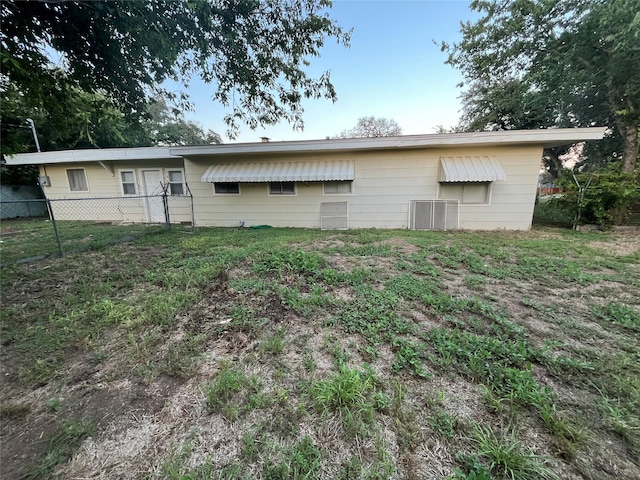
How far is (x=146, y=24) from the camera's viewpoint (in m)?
3.30

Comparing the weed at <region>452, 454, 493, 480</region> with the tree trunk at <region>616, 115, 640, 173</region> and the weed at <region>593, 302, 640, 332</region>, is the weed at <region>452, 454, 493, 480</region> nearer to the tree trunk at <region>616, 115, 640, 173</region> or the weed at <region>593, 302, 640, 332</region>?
the weed at <region>593, 302, 640, 332</region>

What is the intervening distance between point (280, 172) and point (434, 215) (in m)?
4.60

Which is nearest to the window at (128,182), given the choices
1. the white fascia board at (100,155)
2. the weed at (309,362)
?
the white fascia board at (100,155)

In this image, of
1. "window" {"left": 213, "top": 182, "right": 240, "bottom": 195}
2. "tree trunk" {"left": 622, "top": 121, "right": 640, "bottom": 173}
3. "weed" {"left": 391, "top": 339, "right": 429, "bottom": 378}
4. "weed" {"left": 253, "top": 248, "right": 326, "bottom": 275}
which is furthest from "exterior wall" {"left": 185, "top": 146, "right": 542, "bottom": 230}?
"weed" {"left": 391, "top": 339, "right": 429, "bottom": 378}

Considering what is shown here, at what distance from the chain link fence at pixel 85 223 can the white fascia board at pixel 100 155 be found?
1325mm

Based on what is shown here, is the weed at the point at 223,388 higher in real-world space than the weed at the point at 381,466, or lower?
higher

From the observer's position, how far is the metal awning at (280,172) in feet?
22.6

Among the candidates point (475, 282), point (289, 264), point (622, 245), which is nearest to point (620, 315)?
point (475, 282)

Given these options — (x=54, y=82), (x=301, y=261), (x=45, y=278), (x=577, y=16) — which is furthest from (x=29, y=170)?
(x=577, y=16)

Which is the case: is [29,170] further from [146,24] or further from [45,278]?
[146,24]

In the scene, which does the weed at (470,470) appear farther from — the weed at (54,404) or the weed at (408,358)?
the weed at (54,404)

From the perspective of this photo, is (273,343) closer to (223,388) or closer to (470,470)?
(223,388)

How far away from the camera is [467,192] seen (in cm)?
678

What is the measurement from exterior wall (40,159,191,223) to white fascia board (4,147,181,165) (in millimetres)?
395
